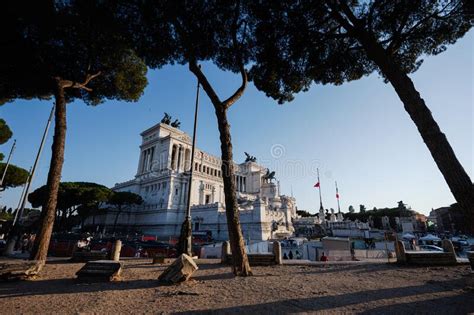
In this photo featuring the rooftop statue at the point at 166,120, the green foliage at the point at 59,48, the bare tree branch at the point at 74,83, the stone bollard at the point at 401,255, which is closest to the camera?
the stone bollard at the point at 401,255

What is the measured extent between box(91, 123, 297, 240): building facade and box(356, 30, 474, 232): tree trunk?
100 ft

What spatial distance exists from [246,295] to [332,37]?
32.7 ft

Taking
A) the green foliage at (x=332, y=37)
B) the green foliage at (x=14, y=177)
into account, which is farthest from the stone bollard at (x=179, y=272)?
the green foliage at (x=14, y=177)

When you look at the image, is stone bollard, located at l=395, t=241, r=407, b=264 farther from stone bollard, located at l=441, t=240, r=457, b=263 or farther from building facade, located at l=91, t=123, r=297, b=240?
building facade, located at l=91, t=123, r=297, b=240

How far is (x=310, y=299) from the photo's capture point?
5.17 m

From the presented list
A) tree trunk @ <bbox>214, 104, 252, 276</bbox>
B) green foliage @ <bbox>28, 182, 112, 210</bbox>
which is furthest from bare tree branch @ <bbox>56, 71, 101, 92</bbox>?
green foliage @ <bbox>28, 182, 112, 210</bbox>

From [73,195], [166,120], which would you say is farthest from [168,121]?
[73,195]

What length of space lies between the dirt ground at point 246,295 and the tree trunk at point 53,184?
0.89 metres

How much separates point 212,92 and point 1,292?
27.6 ft

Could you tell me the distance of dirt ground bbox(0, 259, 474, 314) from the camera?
15.0 feet

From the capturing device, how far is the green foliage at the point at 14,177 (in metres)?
26.0

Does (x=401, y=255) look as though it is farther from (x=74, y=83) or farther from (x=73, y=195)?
(x=73, y=195)

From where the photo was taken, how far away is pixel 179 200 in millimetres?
45750

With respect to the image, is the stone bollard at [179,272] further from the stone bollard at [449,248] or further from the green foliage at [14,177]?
the green foliage at [14,177]
